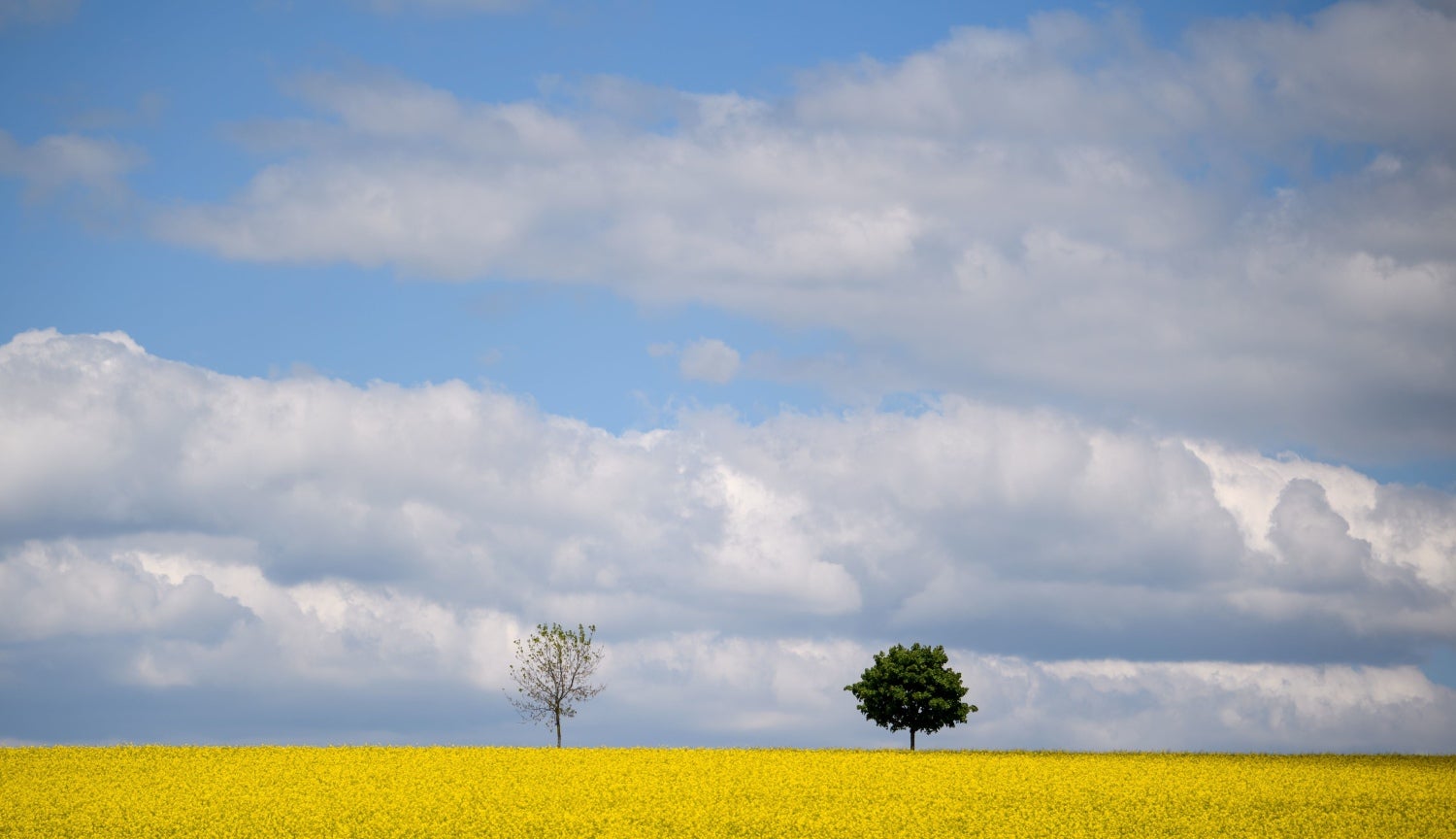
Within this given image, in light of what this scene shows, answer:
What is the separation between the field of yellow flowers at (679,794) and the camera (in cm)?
4412

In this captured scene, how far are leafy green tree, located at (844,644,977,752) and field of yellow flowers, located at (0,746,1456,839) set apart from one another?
887 centimetres

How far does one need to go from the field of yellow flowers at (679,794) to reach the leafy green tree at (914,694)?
349 inches

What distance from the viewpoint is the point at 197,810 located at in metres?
46.6

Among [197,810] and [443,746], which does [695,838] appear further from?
[443,746]

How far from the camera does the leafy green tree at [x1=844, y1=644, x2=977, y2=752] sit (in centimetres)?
7356

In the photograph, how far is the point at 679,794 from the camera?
162 feet

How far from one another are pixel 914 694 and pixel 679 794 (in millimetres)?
27285

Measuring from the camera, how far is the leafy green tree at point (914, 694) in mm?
73562

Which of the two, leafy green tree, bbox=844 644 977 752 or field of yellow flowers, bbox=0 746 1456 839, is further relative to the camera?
leafy green tree, bbox=844 644 977 752

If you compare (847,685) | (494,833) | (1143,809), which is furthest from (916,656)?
(494,833)

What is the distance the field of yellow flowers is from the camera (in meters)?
44.1

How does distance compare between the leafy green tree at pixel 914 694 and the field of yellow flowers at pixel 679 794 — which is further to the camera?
the leafy green tree at pixel 914 694

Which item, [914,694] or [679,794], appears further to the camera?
[914,694]

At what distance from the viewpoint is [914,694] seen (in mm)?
73562
